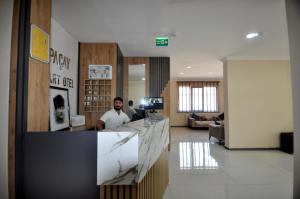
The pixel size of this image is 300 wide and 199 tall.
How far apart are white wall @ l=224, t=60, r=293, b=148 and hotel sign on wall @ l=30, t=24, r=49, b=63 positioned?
207 inches

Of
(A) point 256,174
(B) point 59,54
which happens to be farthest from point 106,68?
(A) point 256,174

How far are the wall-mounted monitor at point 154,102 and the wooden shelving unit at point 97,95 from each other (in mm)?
1507

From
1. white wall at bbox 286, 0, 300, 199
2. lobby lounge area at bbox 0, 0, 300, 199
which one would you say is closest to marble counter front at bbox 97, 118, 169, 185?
lobby lounge area at bbox 0, 0, 300, 199

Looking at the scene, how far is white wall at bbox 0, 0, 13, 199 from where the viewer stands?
1521mm

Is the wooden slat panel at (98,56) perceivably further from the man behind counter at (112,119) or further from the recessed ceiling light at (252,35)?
the recessed ceiling light at (252,35)

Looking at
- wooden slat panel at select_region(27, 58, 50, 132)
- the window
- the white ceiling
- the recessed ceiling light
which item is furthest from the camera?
the window

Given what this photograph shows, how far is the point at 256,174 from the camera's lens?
12.5 ft

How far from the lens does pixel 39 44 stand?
5.95ft

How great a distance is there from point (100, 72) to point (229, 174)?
11.7 feet

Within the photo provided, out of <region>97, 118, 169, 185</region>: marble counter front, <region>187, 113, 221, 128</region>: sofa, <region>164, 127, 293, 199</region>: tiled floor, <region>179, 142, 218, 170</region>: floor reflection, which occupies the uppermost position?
<region>97, 118, 169, 185</region>: marble counter front

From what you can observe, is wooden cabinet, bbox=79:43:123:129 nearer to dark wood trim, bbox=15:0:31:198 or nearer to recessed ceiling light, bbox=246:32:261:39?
dark wood trim, bbox=15:0:31:198

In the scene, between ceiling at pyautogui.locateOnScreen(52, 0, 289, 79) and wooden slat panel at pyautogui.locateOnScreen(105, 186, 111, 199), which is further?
ceiling at pyautogui.locateOnScreen(52, 0, 289, 79)

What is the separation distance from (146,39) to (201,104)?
8.26 metres

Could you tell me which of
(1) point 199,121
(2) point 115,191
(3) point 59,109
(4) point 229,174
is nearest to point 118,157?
(2) point 115,191
